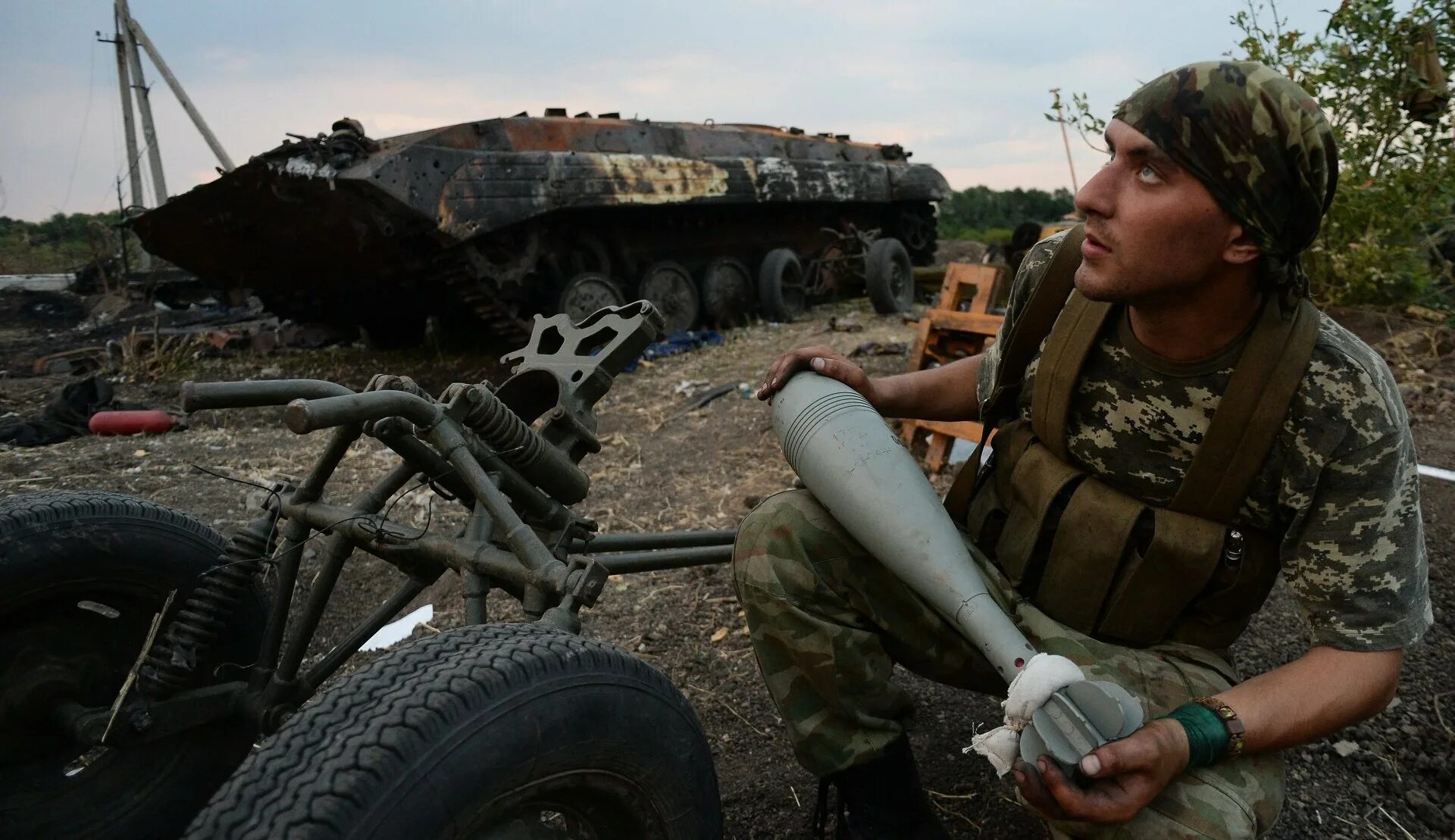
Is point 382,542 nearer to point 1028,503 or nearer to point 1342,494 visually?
point 1028,503

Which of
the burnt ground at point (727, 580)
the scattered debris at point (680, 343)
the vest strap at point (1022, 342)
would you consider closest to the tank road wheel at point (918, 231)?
the scattered debris at point (680, 343)

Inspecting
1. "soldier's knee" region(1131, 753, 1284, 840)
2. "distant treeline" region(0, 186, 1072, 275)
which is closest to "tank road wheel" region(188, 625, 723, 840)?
"soldier's knee" region(1131, 753, 1284, 840)

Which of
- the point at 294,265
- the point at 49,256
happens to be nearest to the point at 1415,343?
Answer: the point at 294,265

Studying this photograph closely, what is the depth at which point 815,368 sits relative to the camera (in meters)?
2.20

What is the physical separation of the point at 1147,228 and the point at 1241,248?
0.16 meters

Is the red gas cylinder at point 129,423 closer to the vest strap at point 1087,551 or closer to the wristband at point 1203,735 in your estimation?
the vest strap at point 1087,551

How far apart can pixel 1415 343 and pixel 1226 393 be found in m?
6.36

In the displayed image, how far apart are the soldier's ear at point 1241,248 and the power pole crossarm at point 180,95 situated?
18.0 m

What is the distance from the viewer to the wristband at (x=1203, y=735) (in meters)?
1.55

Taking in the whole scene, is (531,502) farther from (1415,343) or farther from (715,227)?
(715,227)

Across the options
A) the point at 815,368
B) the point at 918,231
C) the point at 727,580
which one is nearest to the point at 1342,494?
the point at 815,368

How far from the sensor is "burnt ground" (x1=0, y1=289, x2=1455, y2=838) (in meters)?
2.44

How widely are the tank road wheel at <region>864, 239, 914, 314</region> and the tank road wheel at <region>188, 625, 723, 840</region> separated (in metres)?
10.3

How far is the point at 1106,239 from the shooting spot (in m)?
1.75
